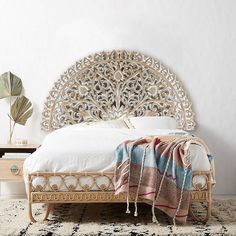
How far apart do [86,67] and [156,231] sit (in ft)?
7.98

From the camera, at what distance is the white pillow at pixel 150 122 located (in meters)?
5.06

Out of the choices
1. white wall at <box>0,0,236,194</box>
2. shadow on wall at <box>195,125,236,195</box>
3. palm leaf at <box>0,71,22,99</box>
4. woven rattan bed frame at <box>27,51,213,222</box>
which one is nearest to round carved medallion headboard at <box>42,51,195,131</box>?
woven rattan bed frame at <box>27,51,213,222</box>

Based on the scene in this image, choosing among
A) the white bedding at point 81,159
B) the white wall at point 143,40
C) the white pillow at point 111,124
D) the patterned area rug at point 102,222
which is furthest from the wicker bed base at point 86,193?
the white wall at point 143,40

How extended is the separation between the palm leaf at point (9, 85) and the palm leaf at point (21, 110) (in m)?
0.12

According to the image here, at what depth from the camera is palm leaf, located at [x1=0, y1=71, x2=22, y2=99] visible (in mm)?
5305

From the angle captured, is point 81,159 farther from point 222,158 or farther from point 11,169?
point 222,158

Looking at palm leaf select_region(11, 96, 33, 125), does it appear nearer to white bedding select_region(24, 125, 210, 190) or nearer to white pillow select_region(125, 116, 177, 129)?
white pillow select_region(125, 116, 177, 129)

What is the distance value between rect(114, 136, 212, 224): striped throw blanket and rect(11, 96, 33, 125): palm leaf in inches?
78.5

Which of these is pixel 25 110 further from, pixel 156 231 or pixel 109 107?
pixel 156 231

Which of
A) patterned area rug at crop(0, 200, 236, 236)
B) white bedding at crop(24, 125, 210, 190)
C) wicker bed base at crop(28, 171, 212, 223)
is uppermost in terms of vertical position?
white bedding at crop(24, 125, 210, 190)

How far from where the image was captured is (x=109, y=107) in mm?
5367

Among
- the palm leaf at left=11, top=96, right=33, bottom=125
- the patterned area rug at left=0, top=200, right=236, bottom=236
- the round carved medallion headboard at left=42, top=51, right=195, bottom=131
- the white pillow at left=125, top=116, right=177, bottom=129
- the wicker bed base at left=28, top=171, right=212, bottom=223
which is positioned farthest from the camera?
the round carved medallion headboard at left=42, top=51, right=195, bottom=131

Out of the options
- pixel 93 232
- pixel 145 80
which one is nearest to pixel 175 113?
pixel 145 80

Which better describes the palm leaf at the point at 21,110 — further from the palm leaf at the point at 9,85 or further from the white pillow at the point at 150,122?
the white pillow at the point at 150,122
